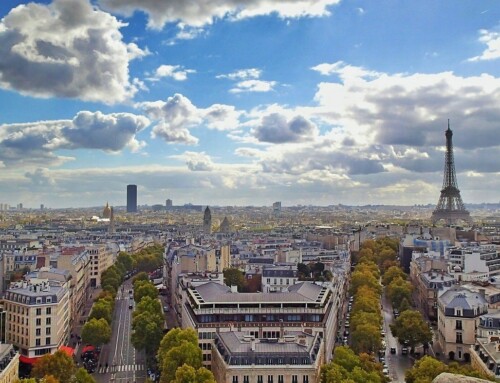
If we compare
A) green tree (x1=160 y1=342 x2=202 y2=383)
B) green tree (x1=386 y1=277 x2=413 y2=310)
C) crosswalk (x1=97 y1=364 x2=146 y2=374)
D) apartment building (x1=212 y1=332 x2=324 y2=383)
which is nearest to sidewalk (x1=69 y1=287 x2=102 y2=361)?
crosswalk (x1=97 y1=364 x2=146 y2=374)

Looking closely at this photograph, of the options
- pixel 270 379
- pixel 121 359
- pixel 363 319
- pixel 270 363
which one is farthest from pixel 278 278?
pixel 270 379

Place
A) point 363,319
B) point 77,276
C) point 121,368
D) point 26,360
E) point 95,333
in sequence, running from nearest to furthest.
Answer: point 26,360, point 121,368, point 95,333, point 363,319, point 77,276

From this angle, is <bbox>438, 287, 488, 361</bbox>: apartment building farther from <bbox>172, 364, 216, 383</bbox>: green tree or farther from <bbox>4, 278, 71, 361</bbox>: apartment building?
<bbox>4, 278, 71, 361</bbox>: apartment building

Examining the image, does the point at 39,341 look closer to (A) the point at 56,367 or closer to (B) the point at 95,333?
(B) the point at 95,333

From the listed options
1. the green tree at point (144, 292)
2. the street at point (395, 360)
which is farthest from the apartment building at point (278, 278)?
the green tree at point (144, 292)

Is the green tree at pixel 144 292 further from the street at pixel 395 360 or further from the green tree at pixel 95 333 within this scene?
the street at pixel 395 360

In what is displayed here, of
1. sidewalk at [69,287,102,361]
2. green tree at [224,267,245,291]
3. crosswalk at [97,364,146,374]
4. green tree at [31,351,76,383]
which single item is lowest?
crosswalk at [97,364,146,374]
